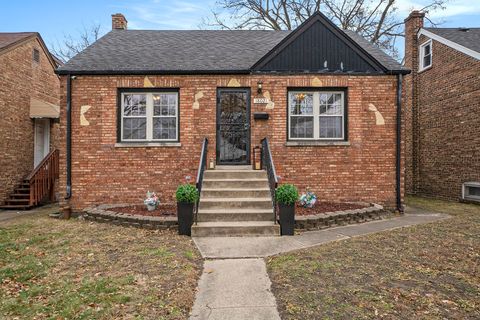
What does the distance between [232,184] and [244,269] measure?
348 centimetres

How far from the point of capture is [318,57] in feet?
30.4

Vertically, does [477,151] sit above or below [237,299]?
above

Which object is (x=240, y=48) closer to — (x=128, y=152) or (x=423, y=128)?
(x=128, y=152)

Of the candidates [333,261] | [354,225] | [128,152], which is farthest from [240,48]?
[333,261]

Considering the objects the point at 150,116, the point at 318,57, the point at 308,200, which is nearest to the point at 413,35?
the point at 318,57

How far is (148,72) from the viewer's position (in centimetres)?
905

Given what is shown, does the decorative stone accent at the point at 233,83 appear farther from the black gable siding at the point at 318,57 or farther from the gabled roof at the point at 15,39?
the gabled roof at the point at 15,39

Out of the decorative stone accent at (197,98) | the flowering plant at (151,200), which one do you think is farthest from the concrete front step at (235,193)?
the decorative stone accent at (197,98)

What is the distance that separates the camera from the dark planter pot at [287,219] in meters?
6.69

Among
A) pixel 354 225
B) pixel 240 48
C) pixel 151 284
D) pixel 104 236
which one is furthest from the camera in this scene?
pixel 240 48

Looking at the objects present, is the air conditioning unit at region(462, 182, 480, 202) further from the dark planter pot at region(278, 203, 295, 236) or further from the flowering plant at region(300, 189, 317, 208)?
the dark planter pot at region(278, 203, 295, 236)

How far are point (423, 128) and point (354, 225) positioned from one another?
9.07 m

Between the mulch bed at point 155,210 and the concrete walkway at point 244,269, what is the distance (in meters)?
1.77

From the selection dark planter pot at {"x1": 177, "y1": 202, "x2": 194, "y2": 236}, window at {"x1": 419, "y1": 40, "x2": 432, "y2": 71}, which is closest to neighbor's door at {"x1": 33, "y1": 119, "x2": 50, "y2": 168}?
dark planter pot at {"x1": 177, "y1": 202, "x2": 194, "y2": 236}
